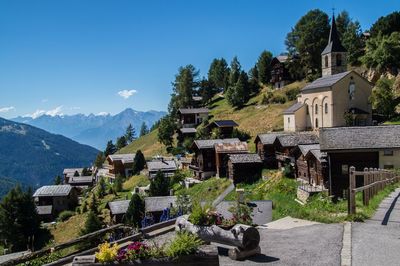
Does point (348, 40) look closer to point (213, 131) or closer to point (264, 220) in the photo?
point (213, 131)

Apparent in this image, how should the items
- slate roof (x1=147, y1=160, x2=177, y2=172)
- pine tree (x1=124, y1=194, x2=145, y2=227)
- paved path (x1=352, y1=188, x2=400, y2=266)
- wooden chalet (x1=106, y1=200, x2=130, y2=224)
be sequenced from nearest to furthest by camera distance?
1. paved path (x1=352, y1=188, x2=400, y2=266)
2. pine tree (x1=124, y1=194, x2=145, y2=227)
3. wooden chalet (x1=106, y1=200, x2=130, y2=224)
4. slate roof (x1=147, y1=160, x2=177, y2=172)

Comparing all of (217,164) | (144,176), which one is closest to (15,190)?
(144,176)

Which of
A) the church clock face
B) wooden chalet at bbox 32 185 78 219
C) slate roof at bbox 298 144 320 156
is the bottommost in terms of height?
wooden chalet at bbox 32 185 78 219

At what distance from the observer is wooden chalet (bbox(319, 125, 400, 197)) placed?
36312 mm

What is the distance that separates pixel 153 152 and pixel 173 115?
667 inches

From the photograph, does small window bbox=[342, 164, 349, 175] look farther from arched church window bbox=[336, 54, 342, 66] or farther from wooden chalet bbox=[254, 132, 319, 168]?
arched church window bbox=[336, 54, 342, 66]

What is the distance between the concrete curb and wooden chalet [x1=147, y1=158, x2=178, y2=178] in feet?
191

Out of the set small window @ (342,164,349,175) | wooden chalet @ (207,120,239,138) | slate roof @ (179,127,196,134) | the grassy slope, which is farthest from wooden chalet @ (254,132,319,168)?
slate roof @ (179,127,196,134)

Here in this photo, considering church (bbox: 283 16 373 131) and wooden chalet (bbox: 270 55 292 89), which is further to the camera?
wooden chalet (bbox: 270 55 292 89)

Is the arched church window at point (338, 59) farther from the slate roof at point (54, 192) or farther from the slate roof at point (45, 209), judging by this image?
the slate roof at point (45, 209)

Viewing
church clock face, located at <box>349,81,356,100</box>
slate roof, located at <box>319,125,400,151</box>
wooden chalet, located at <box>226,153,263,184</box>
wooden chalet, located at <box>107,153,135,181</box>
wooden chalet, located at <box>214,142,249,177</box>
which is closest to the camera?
slate roof, located at <box>319,125,400,151</box>

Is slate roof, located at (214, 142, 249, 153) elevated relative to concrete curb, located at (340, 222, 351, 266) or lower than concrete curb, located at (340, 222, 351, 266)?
elevated

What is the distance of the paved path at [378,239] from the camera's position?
12.1 metres

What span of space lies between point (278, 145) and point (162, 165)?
1125 inches
